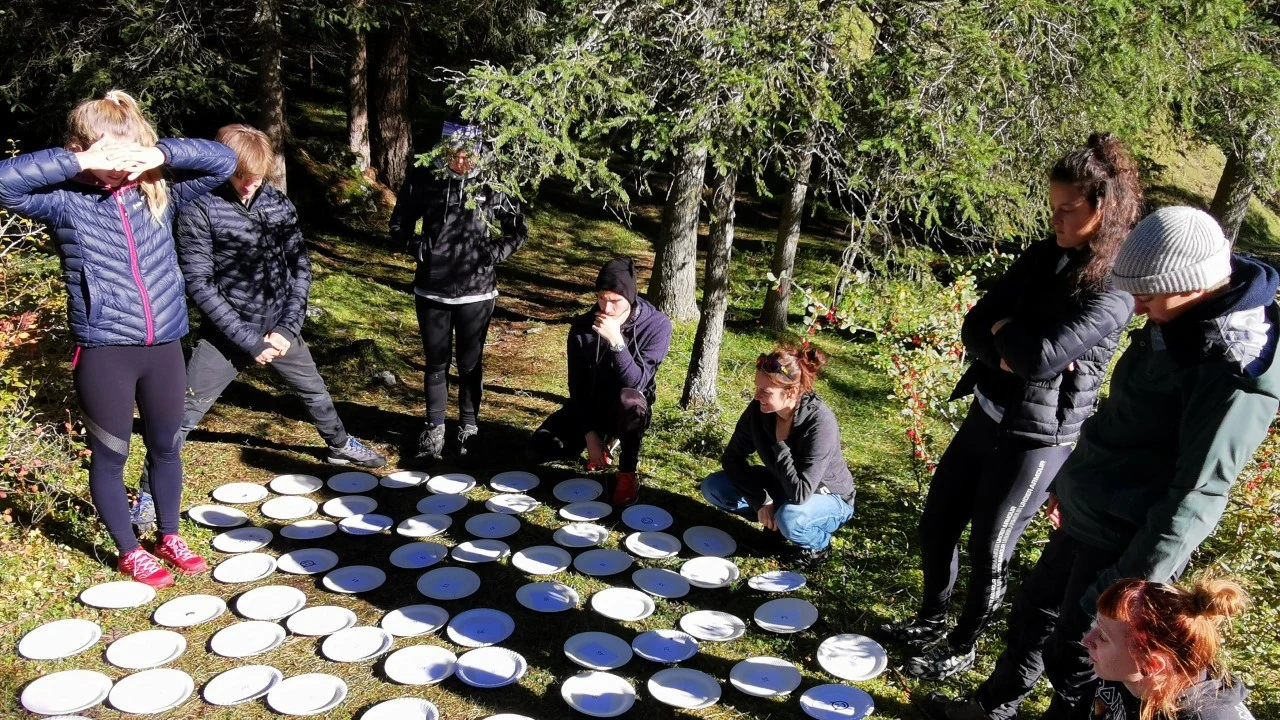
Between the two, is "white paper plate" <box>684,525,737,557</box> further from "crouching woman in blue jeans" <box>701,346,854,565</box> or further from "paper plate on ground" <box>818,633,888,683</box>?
"paper plate on ground" <box>818,633,888,683</box>

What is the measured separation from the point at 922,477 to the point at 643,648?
2.29 m

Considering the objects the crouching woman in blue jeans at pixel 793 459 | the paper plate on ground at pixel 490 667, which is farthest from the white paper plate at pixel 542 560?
the crouching woman in blue jeans at pixel 793 459

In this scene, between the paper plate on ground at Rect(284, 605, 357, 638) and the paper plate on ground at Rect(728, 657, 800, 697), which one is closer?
the paper plate on ground at Rect(728, 657, 800, 697)

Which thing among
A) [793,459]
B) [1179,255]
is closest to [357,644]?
[793,459]

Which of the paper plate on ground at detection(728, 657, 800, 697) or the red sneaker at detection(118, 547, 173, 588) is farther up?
the paper plate on ground at detection(728, 657, 800, 697)

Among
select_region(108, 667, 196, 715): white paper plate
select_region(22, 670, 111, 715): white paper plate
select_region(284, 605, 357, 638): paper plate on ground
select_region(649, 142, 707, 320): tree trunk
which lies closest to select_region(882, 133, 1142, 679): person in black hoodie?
select_region(284, 605, 357, 638): paper plate on ground

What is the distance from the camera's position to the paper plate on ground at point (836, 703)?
9.53 feet

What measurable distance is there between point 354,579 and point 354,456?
1092 mm

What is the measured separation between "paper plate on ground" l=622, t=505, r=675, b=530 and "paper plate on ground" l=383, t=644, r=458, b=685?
1.18 meters

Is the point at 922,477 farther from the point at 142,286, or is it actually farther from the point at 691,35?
the point at 142,286

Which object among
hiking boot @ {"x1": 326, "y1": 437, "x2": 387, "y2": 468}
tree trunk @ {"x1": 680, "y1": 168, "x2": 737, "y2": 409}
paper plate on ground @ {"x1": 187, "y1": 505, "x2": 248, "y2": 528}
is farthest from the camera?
tree trunk @ {"x1": 680, "y1": 168, "x2": 737, "y2": 409}

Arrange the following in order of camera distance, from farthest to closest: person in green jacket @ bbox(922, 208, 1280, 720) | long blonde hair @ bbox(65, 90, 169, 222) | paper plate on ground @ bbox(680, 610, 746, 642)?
paper plate on ground @ bbox(680, 610, 746, 642) → long blonde hair @ bbox(65, 90, 169, 222) → person in green jacket @ bbox(922, 208, 1280, 720)

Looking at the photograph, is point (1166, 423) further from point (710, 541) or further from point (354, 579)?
point (354, 579)

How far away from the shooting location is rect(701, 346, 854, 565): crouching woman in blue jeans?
11.5 feet
